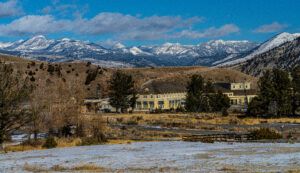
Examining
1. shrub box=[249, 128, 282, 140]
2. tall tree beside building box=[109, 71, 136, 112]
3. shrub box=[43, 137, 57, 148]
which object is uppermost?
tall tree beside building box=[109, 71, 136, 112]

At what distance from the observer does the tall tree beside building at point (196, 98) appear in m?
120

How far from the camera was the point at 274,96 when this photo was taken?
320 ft

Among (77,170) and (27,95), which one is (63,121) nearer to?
(27,95)

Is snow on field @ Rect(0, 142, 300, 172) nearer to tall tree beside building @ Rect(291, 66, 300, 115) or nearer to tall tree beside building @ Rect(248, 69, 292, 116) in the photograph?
tall tree beside building @ Rect(248, 69, 292, 116)

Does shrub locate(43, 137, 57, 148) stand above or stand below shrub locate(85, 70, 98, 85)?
below

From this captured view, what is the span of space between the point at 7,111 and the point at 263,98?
201 feet

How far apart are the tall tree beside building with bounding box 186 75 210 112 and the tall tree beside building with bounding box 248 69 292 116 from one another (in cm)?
2065

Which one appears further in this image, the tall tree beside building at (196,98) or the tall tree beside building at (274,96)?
the tall tree beside building at (196,98)

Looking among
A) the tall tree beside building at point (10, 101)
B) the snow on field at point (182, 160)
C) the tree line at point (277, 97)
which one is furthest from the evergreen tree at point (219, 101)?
the snow on field at point (182, 160)

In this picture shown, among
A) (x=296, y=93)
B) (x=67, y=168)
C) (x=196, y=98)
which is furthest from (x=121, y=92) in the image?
(x=67, y=168)

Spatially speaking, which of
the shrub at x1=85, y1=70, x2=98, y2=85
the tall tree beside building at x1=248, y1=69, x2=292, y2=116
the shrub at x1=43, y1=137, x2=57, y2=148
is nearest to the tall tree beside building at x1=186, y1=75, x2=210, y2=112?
the tall tree beside building at x1=248, y1=69, x2=292, y2=116

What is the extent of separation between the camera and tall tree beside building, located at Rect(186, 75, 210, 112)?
12038 centimetres

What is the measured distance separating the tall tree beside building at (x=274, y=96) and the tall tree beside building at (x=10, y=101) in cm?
5800

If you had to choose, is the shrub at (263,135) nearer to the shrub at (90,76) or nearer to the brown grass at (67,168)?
the brown grass at (67,168)
